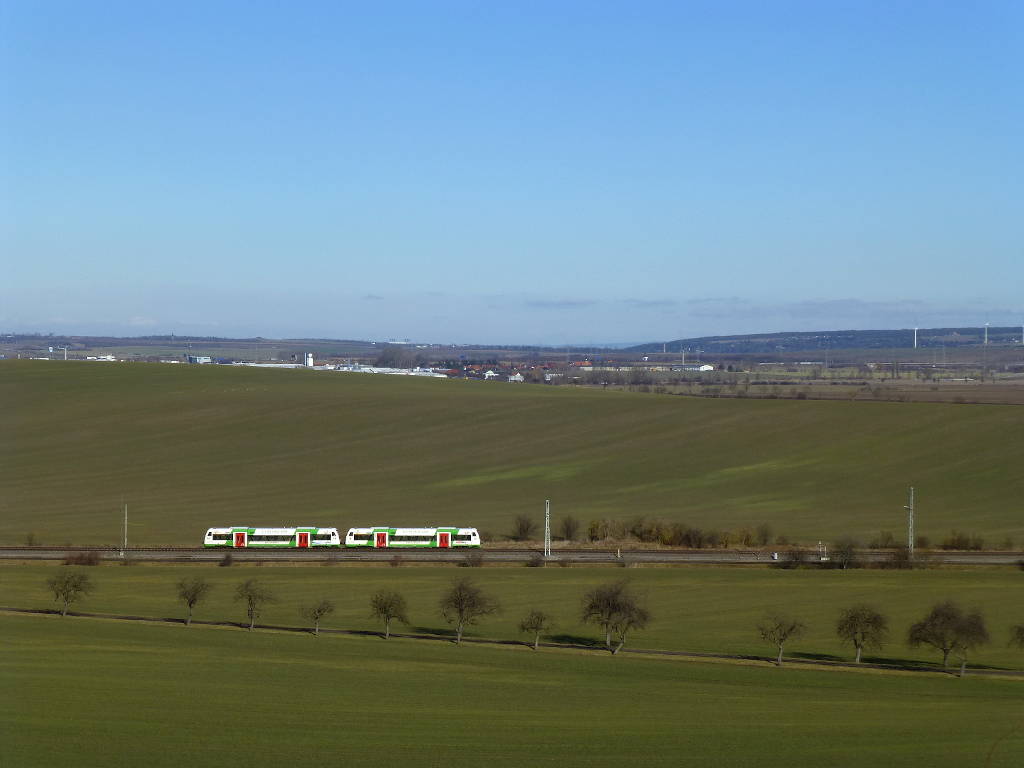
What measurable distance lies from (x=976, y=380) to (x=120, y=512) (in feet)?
418

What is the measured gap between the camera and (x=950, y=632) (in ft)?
126

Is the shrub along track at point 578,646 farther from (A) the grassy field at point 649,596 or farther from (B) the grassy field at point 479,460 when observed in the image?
(B) the grassy field at point 479,460

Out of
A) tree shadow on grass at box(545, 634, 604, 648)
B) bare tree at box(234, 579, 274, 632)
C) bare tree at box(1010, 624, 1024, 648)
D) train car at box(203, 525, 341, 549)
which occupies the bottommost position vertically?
train car at box(203, 525, 341, 549)

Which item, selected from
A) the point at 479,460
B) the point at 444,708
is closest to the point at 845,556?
the point at 444,708

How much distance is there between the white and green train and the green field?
2206cm

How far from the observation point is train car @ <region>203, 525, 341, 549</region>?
64.4m

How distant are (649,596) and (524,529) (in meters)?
19.2

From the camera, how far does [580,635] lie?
43.4 meters

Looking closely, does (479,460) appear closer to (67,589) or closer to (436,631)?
(436,631)

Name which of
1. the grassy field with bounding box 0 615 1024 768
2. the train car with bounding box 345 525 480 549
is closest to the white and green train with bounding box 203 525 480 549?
the train car with bounding box 345 525 480 549

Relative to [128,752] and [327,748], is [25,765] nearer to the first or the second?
[128,752]

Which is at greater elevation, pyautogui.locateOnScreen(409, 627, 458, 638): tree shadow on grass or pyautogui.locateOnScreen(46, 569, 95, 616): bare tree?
pyautogui.locateOnScreen(46, 569, 95, 616): bare tree

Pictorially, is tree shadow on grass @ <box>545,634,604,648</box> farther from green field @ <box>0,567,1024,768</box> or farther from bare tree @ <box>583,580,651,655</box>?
green field @ <box>0,567,1024,768</box>

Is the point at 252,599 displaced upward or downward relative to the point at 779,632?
downward
